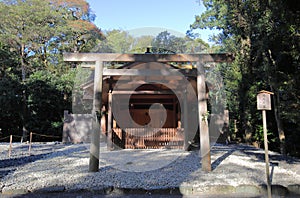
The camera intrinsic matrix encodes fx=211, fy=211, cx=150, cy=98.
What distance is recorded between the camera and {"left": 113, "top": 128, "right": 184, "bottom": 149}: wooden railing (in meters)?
8.30

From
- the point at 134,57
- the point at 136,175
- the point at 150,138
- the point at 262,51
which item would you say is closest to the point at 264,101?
the point at 136,175

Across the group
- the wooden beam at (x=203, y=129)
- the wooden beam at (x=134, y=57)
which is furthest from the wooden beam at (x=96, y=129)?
the wooden beam at (x=203, y=129)

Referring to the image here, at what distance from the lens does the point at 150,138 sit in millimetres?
8367

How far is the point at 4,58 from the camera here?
14836 mm

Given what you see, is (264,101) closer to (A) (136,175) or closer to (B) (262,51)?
(A) (136,175)

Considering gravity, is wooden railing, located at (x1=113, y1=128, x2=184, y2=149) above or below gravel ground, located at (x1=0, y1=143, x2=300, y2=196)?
above

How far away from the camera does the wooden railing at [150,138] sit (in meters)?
8.30

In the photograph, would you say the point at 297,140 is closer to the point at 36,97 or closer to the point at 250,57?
the point at 250,57

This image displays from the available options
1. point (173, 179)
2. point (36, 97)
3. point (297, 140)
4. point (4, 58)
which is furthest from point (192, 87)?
point (4, 58)

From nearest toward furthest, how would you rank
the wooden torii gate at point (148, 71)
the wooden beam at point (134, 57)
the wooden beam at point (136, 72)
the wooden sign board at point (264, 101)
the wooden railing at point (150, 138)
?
1. the wooden sign board at point (264, 101)
2. the wooden torii gate at point (148, 71)
3. the wooden beam at point (134, 57)
4. the wooden beam at point (136, 72)
5. the wooden railing at point (150, 138)

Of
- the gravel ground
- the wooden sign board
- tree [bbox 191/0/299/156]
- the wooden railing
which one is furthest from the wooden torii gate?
the wooden railing

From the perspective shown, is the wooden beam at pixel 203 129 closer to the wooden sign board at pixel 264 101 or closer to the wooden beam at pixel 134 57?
the wooden beam at pixel 134 57

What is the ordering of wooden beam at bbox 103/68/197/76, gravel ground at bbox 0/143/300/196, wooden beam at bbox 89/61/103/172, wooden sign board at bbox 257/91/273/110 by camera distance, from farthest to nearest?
wooden beam at bbox 103/68/197/76
wooden beam at bbox 89/61/103/172
gravel ground at bbox 0/143/300/196
wooden sign board at bbox 257/91/273/110

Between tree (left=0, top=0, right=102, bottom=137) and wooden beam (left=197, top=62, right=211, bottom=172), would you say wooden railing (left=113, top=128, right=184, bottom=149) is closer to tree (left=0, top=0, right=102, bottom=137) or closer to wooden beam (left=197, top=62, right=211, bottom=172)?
wooden beam (left=197, top=62, right=211, bottom=172)
